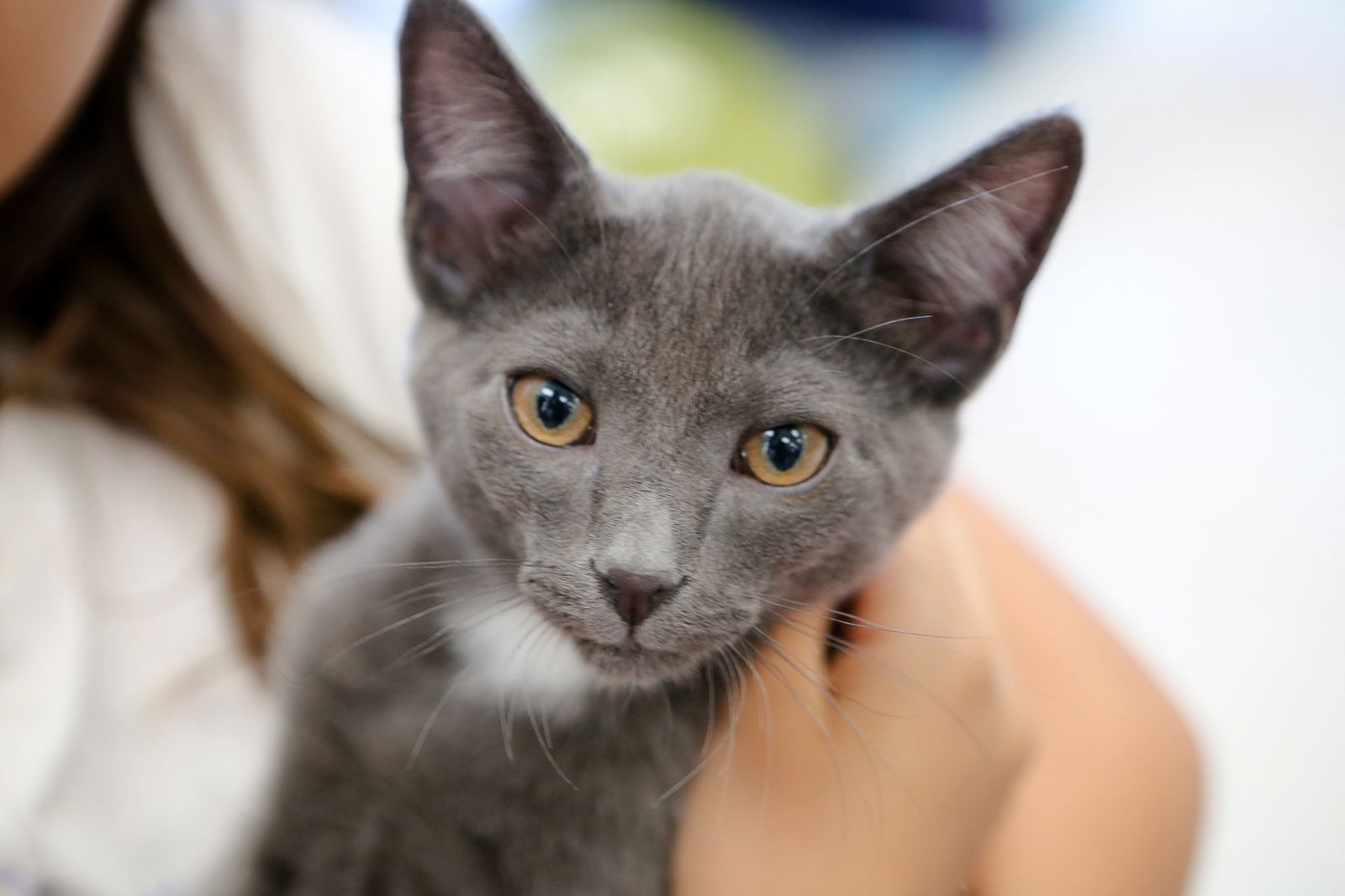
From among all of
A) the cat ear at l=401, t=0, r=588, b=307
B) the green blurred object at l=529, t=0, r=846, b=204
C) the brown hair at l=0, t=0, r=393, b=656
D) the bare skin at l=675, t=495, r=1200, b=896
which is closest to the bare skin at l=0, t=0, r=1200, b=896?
the bare skin at l=675, t=495, r=1200, b=896

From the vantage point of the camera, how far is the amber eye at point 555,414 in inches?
26.0

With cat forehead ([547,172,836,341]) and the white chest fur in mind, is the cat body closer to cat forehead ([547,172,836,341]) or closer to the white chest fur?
the white chest fur

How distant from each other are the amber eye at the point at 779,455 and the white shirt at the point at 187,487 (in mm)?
400

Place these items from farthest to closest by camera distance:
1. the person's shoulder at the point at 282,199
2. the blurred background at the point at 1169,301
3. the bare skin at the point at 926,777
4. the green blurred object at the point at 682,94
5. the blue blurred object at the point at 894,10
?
the blue blurred object at the point at 894,10 < the green blurred object at the point at 682,94 < the person's shoulder at the point at 282,199 < the blurred background at the point at 1169,301 < the bare skin at the point at 926,777

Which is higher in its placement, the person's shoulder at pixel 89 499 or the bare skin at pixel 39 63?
the bare skin at pixel 39 63

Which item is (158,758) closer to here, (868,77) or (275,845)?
(275,845)

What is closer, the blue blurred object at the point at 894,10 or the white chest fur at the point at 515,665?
the white chest fur at the point at 515,665

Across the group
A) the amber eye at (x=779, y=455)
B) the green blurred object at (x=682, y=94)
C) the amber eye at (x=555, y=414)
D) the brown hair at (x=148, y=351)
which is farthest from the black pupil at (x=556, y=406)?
the green blurred object at (x=682, y=94)

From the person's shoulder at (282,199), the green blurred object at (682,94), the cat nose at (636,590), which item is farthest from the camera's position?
the green blurred object at (682,94)

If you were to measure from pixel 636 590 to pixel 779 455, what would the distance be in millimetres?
147

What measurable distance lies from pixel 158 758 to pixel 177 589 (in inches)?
7.1

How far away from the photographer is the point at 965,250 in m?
0.68

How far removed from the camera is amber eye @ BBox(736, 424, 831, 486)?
66cm

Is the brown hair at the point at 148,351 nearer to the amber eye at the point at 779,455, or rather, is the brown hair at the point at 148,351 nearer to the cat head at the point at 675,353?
the cat head at the point at 675,353
